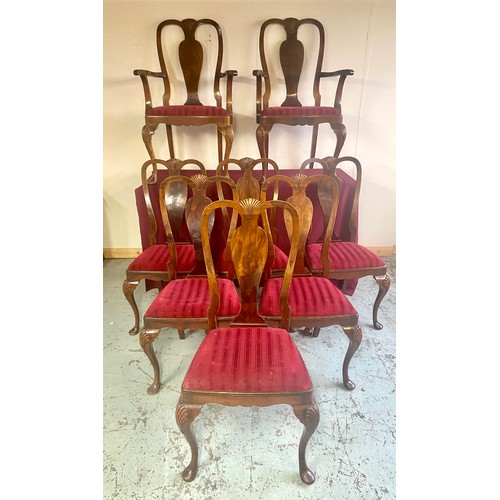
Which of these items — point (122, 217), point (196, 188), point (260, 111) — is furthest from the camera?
point (122, 217)

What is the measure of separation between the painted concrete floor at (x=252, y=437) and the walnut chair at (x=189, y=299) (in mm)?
171

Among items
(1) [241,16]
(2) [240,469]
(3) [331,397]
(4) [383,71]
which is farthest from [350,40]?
(2) [240,469]

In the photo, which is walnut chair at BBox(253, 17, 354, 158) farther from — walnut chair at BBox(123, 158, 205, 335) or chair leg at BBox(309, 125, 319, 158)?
walnut chair at BBox(123, 158, 205, 335)

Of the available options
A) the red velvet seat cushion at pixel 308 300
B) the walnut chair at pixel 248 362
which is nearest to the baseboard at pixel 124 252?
the red velvet seat cushion at pixel 308 300

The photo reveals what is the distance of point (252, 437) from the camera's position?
1291 millimetres

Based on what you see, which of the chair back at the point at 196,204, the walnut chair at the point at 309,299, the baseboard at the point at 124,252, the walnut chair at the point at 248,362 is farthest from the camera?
the baseboard at the point at 124,252

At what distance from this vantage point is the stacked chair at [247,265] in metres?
1.05

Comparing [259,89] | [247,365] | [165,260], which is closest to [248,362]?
[247,365]

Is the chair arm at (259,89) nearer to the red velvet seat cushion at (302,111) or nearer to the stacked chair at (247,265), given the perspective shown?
the stacked chair at (247,265)

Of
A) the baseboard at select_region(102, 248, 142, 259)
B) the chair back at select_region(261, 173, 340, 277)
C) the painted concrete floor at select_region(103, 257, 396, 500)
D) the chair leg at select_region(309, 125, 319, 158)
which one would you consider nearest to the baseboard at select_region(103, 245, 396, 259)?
the baseboard at select_region(102, 248, 142, 259)

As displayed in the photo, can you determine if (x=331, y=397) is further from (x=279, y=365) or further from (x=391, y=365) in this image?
(x=279, y=365)

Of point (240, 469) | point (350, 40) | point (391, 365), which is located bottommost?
point (240, 469)
